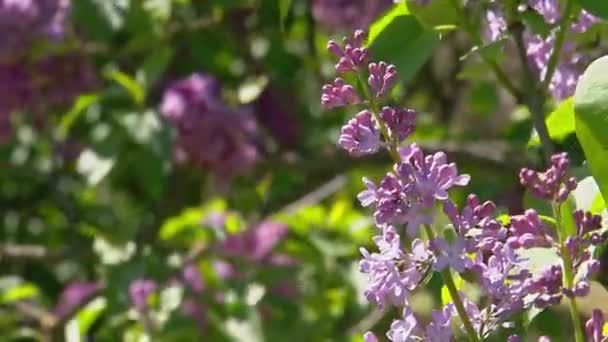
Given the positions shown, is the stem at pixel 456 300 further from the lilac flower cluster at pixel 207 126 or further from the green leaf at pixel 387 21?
the lilac flower cluster at pixel 207 126

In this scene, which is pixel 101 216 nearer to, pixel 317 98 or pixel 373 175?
pixel 373 175

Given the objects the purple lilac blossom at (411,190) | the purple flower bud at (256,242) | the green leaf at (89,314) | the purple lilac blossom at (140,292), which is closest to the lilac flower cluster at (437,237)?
the purple lilac blossom at (411,190)

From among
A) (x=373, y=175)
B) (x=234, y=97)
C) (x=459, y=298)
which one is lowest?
(x=459, y=298)

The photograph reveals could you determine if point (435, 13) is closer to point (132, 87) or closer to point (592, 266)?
point (592, 266)

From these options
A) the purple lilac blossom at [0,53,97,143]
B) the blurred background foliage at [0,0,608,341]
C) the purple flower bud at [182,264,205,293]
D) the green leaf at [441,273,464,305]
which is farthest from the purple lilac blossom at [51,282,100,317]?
the green leaf at [441,273,464,305]

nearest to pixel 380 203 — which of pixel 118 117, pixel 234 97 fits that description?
pixel 118 117
